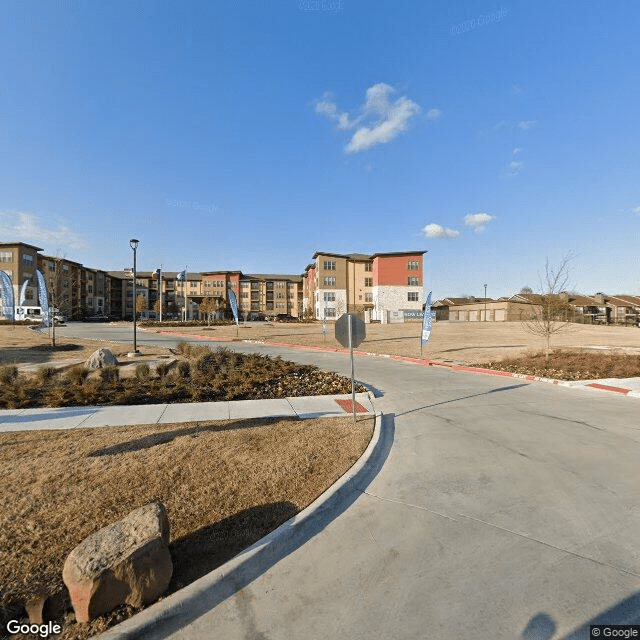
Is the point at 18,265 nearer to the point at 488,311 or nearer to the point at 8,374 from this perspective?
the point at 8,374

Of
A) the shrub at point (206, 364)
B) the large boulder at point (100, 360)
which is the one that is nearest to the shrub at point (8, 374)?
the large boulder at point (100, 360)

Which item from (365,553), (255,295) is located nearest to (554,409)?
(365,553)

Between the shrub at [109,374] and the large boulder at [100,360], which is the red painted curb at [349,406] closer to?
the shrub at [109,374]

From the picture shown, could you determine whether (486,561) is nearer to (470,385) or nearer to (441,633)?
(441,633)

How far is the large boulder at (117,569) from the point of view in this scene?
2516 millimetres

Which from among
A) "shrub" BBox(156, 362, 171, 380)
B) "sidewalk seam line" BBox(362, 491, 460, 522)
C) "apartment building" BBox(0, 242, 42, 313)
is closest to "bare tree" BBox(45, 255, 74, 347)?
"shrub" BBox(156, 362, 171, 380)

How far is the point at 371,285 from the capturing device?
66375mm

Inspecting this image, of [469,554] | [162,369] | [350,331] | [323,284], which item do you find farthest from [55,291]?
[323,284]

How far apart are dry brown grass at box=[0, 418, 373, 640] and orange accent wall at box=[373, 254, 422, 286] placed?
56763 mm

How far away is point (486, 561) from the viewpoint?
319 cm

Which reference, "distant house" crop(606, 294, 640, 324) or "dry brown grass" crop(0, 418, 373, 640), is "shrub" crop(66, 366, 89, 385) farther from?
"distant house" crop(606, 294, 640, 324)

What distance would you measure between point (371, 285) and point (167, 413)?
60.9m

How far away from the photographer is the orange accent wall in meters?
61.5

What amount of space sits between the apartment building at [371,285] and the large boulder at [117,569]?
2222 inches
